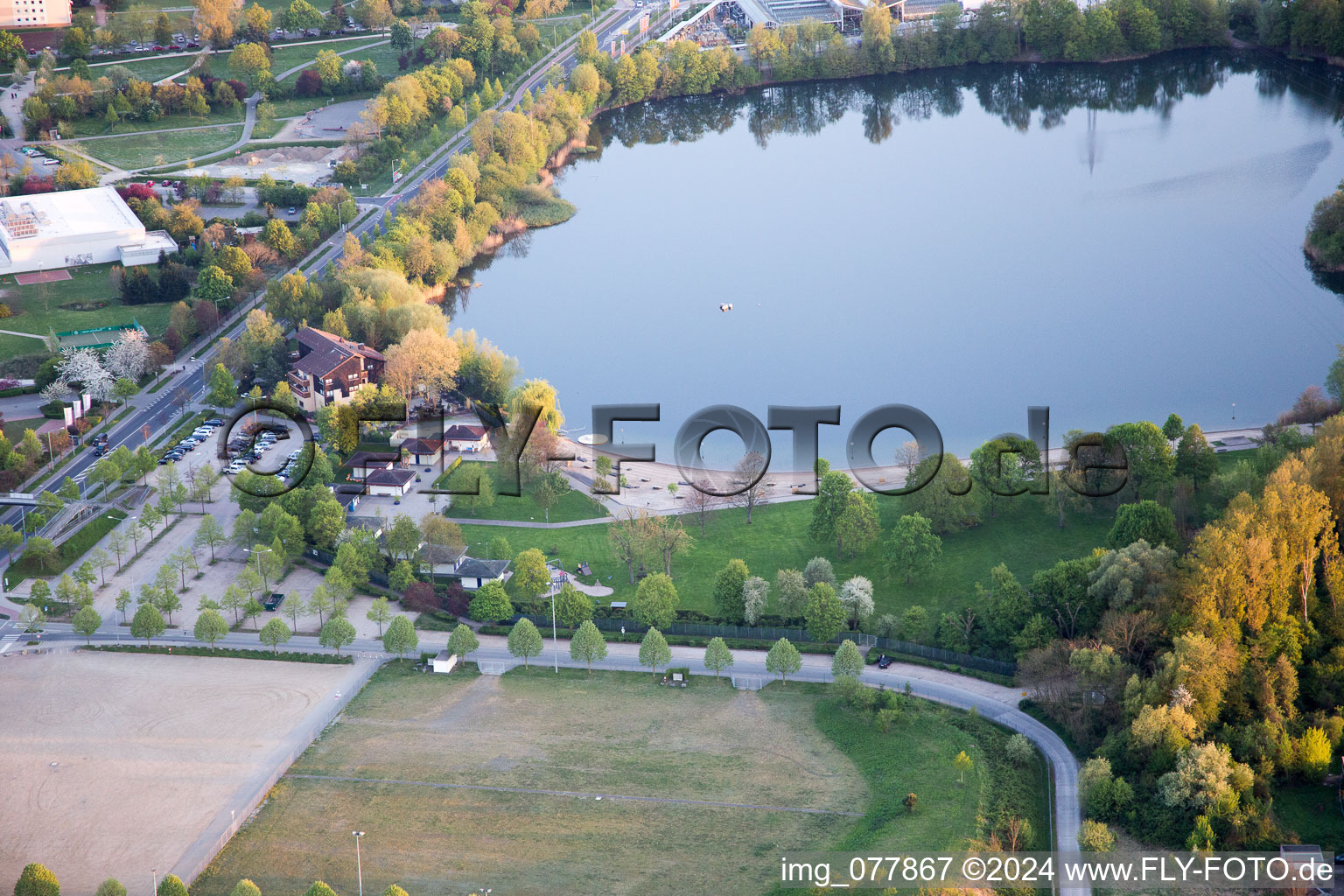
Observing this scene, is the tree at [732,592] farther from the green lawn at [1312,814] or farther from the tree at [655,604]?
the green lawn at [1312,814]

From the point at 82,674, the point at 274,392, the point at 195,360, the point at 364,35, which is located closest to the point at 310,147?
the point at 364,35

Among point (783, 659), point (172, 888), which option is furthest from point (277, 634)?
point (783, 659)

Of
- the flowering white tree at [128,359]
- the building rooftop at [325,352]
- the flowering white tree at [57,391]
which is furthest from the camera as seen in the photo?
the flowering white tree at [128,359]

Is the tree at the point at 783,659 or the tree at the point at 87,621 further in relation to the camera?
the tree at the point at 87,621

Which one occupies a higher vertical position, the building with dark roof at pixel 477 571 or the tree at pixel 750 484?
the tree at pixel 750 484

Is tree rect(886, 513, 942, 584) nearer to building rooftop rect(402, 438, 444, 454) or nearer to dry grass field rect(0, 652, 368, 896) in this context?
dry grass field rect(0, 652, 368, 896)

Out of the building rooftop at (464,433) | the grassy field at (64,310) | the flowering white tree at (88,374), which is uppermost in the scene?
the grassy field at (64,310)

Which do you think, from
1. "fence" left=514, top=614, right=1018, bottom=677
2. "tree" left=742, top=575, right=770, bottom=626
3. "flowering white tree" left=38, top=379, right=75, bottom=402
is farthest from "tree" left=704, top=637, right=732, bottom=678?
"flowering white tree" left=38, top=379, right=75, bottom=402

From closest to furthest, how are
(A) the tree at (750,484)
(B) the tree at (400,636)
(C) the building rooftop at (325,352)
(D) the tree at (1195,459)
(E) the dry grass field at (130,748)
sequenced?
(E) the dry grass field at (130,748), (B) the tree at (400,636), (D) the tree at (1195,459), (A) the tree at (750,484), (C) the building rooftop at (325,352)

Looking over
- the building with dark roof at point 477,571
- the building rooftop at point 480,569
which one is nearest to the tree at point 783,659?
the building with dark roof at point 477,571
